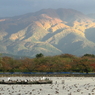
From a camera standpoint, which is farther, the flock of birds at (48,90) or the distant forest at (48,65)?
the distant forest at (48,65)

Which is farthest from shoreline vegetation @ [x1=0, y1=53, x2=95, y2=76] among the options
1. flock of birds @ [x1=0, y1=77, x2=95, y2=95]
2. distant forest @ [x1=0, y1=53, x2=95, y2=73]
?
flock of birds @ [x1=0, y1=77, x2=95, y2=95]

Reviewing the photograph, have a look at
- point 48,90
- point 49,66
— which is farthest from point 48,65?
point 48,90

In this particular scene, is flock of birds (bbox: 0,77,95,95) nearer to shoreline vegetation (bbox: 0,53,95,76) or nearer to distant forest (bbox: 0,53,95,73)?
shoreline vegetation (bbox: 0,53,95,76)

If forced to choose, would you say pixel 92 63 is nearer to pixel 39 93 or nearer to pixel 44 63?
pixel 44 63

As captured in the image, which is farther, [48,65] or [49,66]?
[48,65]

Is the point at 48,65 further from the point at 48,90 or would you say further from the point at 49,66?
the point at 48,90

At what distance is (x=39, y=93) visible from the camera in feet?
136

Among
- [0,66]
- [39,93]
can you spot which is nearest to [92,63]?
[0,66]

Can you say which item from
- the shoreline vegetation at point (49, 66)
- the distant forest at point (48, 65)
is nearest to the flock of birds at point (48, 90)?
the shoreline vegetation at point (49, 66)

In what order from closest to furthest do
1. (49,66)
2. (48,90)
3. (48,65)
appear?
(48,90)
(49,66)
(48,65)

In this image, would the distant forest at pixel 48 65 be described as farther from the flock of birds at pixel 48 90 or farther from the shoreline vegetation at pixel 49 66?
the flock of birds at pixel 48 90

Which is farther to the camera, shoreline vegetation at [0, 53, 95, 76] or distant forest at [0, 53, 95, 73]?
distant forest at [0, 53, 95, 73]

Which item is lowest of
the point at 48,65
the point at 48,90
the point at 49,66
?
the point at 48,90

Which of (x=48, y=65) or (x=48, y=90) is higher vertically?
(x=48, y=65)
